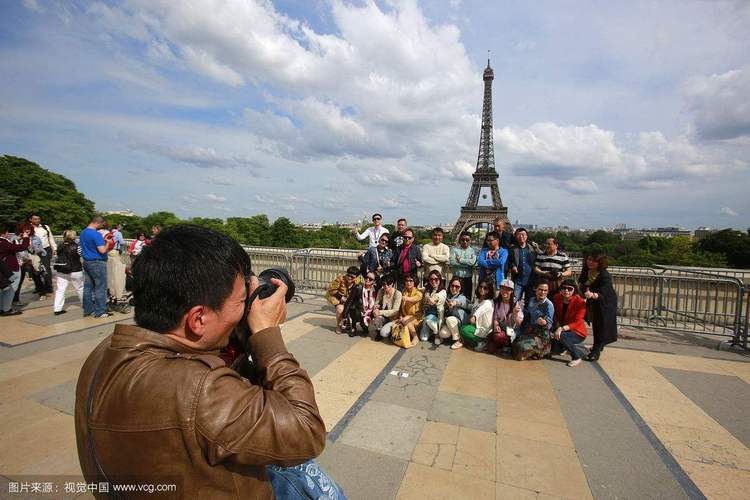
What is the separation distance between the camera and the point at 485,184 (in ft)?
159

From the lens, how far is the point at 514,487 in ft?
8.53

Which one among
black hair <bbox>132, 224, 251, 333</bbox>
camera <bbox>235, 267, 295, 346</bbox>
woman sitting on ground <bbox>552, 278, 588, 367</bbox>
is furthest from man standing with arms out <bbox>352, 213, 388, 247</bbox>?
black hair <bbox>132, 224, 251, 333</bbox>

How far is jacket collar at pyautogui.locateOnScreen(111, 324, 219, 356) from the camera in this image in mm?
917

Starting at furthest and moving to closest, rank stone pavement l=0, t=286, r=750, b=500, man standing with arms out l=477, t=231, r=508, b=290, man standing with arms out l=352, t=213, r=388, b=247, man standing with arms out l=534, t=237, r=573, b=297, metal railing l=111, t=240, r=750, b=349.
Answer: man standing with arms out l=352, t=213, r=388, b=247 < metal railing l=111, t=240, r=750, b=349 < man standing with arms out l=477, t=231, r=508, b=290 < man standing with arms out l=534, t=237, r=573, b=297 < stone pavement l=0, t=286, r=750, b=500

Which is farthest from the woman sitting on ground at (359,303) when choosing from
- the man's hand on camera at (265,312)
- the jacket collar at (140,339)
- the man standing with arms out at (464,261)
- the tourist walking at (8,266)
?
the tourist walking at (8,266)

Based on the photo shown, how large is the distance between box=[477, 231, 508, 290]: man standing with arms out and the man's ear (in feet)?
18.9

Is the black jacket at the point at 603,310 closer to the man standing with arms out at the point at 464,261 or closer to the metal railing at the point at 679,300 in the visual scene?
the man standing with arms out at the point at 464,261

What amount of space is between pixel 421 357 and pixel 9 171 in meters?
43.7

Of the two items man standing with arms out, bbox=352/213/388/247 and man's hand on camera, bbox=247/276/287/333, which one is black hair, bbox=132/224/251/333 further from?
man standing with arms out, bbox=352/213/388/247

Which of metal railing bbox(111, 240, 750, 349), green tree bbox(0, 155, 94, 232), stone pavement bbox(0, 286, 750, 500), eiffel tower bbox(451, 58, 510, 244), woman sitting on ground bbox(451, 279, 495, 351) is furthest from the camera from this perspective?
eiffel tower bbox(451, 58, 510, 244)

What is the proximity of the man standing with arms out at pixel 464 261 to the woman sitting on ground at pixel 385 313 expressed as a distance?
136 centimetres

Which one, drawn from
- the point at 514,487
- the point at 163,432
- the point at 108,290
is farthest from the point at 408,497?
the point at 108,290

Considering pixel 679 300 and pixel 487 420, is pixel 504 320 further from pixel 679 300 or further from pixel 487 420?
pixel 679 300

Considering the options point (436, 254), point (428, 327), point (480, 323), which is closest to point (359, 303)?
point (428, 327)
